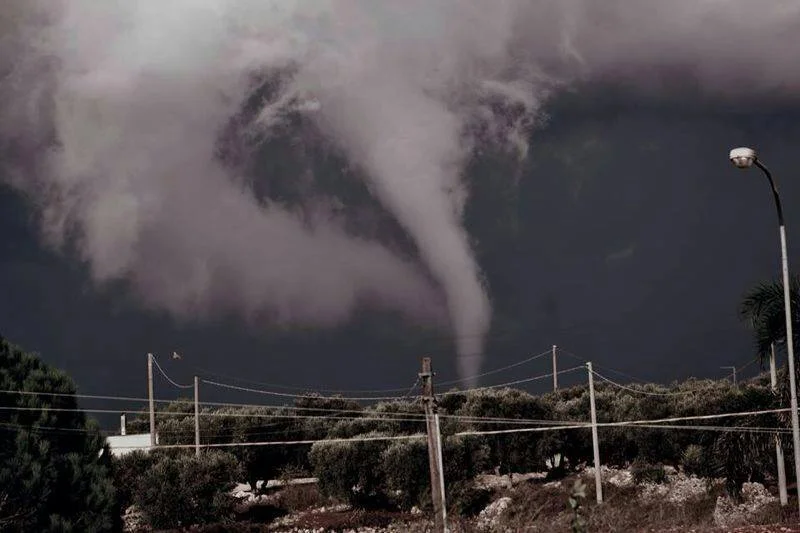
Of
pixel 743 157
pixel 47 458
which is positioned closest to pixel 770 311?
pixel 743 157

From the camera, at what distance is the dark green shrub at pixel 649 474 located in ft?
180

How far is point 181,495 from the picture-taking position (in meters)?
48.7

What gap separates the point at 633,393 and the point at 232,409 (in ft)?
117

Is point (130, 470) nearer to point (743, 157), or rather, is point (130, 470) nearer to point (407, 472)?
point (407, 472)

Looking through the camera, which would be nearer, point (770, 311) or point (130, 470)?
point (770, 311)

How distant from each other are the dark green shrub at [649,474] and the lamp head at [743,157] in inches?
1448

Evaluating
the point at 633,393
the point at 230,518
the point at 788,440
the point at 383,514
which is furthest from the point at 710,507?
the point at 633,393

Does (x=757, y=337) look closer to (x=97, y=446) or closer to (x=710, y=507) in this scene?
(x=710, y=507)

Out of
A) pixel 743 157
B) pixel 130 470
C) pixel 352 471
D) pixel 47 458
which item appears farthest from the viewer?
pixel 352 471

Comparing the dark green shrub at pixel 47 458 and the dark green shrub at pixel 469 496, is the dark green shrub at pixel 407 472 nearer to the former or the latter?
the dark green shrub at pixel 469 496

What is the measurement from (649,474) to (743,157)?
3742 cm

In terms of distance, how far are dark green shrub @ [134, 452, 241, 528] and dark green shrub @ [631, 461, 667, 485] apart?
24.9 metres

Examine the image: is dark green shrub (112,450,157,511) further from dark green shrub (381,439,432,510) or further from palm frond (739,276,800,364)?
palm frond (739,276,800,364)

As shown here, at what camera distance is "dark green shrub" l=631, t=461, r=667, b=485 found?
54.9 meters
